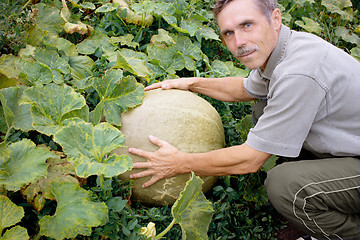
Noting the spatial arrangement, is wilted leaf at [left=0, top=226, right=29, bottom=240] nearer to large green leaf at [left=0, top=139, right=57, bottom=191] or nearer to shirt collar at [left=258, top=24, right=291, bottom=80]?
large green leaf at [left=0, top=139, right=57, bottom=191]

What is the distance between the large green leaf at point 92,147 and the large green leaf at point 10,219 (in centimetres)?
32

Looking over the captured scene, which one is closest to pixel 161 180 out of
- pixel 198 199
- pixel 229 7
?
pixel 198 199

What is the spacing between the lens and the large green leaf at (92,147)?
1718 mm

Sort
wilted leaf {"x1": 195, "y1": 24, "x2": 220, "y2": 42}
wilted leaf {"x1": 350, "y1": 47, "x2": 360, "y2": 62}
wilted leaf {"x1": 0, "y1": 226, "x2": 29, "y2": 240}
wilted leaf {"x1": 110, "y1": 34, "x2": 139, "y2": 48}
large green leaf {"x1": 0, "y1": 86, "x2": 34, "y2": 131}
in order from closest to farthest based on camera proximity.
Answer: wilted leaf {"x1": 0, "y1": 226, "x2": 29, "y2": 240}
large green leaf {"x1": 0, "y1": 86, "x2": 34, "y2": 131}
wilted leaf {"x1": 110, "y1": 34, "x2": 139, "y2": 48}
wilted leaf {"x1": 195, "y1": 24, "x2": 220, "y2": 42}
wilted leaf {"x1": 350, "y1": 47, "x2": 360, "y2": 62}

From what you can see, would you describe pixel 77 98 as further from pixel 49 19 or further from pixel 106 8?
pixel 106 8

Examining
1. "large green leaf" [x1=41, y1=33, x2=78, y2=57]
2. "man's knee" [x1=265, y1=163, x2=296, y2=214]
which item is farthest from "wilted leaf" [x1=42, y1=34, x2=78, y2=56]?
"man's knee" [x1=265, y1=163, x2=296, y2=214]

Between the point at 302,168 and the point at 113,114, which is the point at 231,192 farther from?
the point at 113,114

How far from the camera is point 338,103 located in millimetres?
2014

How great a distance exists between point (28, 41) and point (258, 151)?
6.24 ft

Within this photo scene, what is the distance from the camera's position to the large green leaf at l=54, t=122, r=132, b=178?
1.72 m

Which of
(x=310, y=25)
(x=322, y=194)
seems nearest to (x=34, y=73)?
(x=322, y=194)

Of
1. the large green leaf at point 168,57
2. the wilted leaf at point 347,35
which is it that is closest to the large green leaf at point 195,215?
the large green leaf at point 168,57

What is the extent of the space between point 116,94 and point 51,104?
16.6 inches

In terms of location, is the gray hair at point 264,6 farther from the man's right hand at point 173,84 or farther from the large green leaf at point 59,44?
the large green leaf at point 59,44
